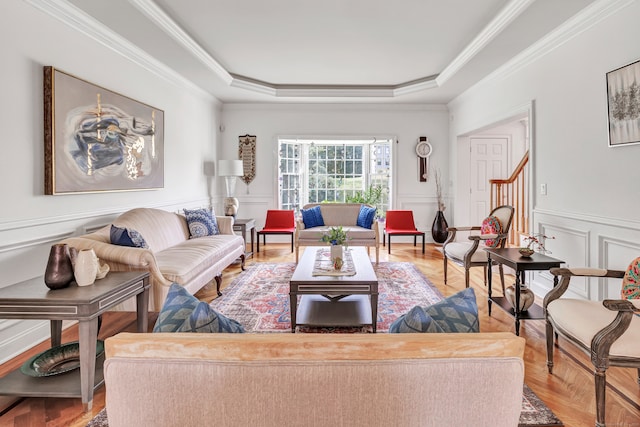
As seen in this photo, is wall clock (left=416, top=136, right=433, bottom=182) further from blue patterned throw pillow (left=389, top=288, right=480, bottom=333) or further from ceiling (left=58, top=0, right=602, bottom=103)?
blue patterned throw pillow (left=389, top=288, right=480, bottom=333)

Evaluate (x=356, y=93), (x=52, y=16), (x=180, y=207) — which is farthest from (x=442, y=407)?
(x=356, y=93)

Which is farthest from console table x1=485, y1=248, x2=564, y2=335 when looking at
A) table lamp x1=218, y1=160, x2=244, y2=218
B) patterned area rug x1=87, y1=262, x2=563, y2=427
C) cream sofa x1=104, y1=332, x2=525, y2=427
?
table lamp x1=218, y1=160, x2=244, y2=218

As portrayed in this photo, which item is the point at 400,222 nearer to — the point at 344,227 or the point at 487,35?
the point at 344,227

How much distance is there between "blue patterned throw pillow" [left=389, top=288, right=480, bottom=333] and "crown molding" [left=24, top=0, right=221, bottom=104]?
333cm

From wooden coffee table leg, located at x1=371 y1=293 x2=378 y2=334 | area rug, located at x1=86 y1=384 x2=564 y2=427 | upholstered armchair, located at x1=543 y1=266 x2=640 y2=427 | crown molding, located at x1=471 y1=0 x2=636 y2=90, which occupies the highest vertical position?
crown molding, located at x1=471 y1=0 x2=636 y2=90

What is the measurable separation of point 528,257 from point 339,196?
4.73 meters

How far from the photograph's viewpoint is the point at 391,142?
23.5ft

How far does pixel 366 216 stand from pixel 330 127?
6.80ft

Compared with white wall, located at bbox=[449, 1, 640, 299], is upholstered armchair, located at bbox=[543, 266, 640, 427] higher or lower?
lower

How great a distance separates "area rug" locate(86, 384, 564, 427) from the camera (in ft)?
6.19

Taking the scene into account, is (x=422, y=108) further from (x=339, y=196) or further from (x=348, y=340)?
(x=348, y=340)

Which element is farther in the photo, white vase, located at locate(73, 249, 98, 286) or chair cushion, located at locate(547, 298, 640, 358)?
white vase, located at locate(73, 249, 98, 286)

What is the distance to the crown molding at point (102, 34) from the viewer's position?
116 inches

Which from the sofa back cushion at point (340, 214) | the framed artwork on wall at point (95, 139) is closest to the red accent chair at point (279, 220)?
the sofa back cushion at point (340, 214)
